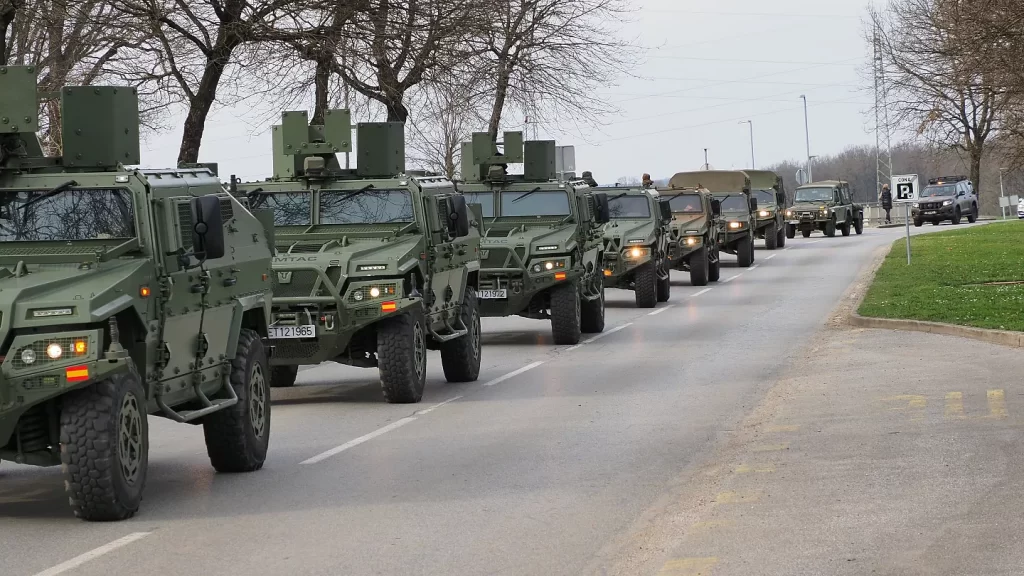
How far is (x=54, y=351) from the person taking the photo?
8133mm

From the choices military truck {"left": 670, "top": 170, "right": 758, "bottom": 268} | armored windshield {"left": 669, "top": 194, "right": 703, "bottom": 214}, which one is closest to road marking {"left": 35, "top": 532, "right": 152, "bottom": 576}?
armored windshield {"left": 669, "top": 194, "right": 703, "bottom": 214}

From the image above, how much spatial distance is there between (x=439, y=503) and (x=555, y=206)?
13.1m

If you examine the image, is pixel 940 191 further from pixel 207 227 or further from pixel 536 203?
pixel 207 227

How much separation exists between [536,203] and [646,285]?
5.57 metres

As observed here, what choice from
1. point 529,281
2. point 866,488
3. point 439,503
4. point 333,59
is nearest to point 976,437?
point 866,488

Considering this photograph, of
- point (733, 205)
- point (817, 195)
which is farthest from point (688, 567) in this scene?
point (817, 195)

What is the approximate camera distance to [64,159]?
32.6ft

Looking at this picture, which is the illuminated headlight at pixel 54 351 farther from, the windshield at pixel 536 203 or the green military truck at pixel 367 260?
the windshield at pixel 536 203

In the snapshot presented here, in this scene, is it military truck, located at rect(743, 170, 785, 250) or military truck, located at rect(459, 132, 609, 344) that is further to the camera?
military truck, located at rect(743, 170, 785, 250)

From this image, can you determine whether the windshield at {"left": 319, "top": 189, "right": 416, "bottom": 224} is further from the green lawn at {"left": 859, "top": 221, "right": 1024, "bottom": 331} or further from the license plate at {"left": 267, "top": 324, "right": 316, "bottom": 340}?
the green lawn at {"left": 859, "top": 221, "right": 1024, "bottom": 331}

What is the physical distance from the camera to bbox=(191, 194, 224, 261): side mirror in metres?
9.52

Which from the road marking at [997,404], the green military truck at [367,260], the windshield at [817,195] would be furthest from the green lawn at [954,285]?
the windshield at [817,195]

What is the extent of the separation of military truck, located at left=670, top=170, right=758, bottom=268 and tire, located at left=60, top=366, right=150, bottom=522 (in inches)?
1143

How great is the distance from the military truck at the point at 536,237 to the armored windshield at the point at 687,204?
10.2 metres
